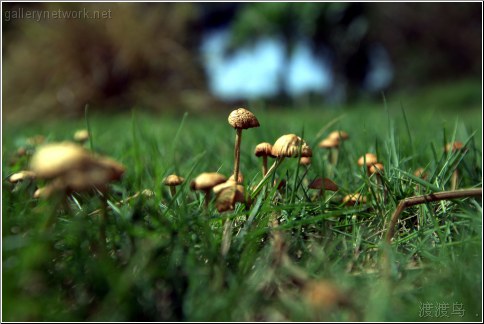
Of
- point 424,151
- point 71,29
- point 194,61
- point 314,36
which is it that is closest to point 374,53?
point 314,36

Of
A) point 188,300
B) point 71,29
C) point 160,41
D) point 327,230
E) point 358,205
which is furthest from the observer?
point 160,41

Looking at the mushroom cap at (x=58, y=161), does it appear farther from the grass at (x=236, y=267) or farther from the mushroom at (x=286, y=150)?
the mushroom at (x=286, y=150)

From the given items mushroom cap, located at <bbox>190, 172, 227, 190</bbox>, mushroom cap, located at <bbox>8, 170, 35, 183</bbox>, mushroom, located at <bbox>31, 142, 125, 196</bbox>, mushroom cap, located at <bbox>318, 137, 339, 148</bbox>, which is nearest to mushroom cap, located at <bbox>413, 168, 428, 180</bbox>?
mushroom cap, located at <bbox>318, 137, 339, 148</bbox>

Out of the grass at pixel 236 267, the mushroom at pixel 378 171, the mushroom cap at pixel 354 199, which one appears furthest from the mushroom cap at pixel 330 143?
the grass at pixel 236 267

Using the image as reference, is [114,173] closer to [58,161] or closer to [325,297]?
[58,161]

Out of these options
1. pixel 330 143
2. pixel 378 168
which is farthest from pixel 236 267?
pixel 330 143

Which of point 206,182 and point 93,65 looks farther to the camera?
point 93,65

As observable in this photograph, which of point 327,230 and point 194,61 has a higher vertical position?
point 327,230

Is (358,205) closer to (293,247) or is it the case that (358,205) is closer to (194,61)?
(293,247)
